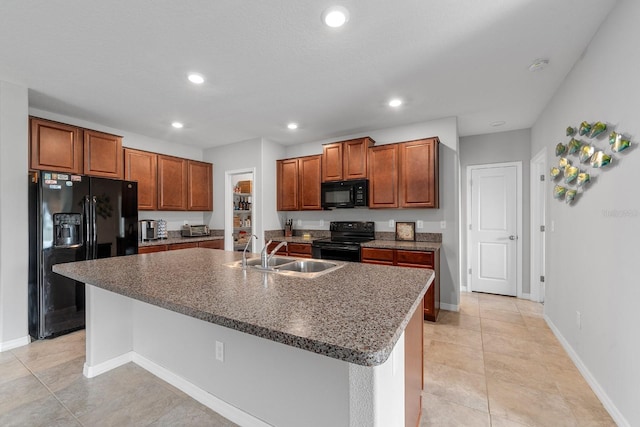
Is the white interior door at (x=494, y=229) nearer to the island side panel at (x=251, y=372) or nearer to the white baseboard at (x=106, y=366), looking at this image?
the island side panel at (x=251, y=372)

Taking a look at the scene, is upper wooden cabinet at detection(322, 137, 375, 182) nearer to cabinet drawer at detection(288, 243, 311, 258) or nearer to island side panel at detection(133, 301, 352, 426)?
cabinet drawer at detection(288, 243, 311, 258)

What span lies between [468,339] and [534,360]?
54 cm

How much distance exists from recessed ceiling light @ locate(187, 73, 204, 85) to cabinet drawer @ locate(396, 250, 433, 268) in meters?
2.79

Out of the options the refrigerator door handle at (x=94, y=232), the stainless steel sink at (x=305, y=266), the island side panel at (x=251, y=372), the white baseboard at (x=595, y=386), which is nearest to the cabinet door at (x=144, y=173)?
the refrigerator door handle at (x=94, y=232)

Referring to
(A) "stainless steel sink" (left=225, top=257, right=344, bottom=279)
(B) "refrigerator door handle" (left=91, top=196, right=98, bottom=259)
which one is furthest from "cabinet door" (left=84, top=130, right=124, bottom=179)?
(A) "stainless steel sink" (left=225, top=257, right=344, bottom=279)

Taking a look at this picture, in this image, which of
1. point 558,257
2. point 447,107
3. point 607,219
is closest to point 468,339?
point 558,257

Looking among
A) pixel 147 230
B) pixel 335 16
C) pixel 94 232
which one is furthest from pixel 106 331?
pixel 335 16

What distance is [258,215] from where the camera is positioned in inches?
177

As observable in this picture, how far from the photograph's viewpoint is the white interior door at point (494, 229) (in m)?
4.21

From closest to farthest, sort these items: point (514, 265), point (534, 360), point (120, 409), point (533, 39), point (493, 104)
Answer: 1. point (120, 409)
2. point (533, 39)
3. point (534, 360)
4. point (493, 104)
5. point (514, 265)

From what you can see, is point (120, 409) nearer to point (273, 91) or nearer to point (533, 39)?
point (273, 91)

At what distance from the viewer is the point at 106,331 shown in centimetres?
223

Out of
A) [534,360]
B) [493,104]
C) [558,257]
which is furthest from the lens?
[493,104]

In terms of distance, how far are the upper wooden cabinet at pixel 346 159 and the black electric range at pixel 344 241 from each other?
2.50 ft
